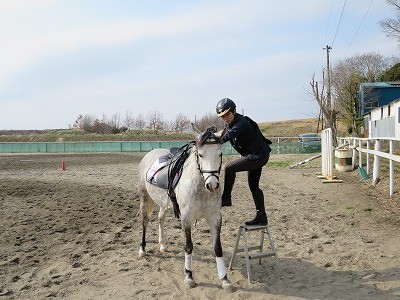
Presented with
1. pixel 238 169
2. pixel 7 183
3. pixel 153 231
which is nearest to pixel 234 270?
pixel 238 169

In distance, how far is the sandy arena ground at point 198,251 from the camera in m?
4.97

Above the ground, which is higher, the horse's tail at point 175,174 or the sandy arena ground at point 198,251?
the horse's tail at point 175,174

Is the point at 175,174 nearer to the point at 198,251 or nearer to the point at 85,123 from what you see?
the point at 198,251

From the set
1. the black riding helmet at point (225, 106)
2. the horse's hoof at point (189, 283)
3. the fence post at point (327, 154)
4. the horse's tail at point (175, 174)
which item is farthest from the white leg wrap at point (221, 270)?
the fence post at point (327, 154)

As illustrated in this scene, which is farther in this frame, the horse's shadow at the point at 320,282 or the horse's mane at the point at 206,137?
the horse's mane at the point at 206,137

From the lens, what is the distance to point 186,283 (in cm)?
512

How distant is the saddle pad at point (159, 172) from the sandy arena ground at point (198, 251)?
1187 millimetres

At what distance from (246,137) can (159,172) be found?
1.67 m

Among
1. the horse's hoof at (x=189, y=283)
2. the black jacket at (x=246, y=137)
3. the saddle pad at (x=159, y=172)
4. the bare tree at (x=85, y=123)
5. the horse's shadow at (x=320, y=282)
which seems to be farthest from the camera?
the bare tree at (x=85, y=123)

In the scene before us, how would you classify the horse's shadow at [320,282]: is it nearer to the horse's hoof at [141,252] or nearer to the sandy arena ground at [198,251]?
the sandy arena ground at [198,251]

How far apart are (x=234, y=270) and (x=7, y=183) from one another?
40.6 feet

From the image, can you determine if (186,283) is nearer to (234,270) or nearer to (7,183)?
(234,270)

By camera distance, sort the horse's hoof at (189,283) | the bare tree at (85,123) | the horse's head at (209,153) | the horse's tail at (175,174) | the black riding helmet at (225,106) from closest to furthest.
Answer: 1. the horse's head at (209,153)
2. the horse's hoof at (189,283)
3. the black riding helmet at (225,106)
4. the horse's tail at (175,174)
5. the bare tree at (85,123)

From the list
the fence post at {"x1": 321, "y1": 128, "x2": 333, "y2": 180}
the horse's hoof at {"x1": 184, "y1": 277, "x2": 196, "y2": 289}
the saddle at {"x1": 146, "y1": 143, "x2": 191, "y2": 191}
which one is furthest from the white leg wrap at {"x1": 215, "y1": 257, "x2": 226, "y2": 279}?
the fence post at {"x1": 321, "y1": 128, "x2": 333, "y2": 180}
